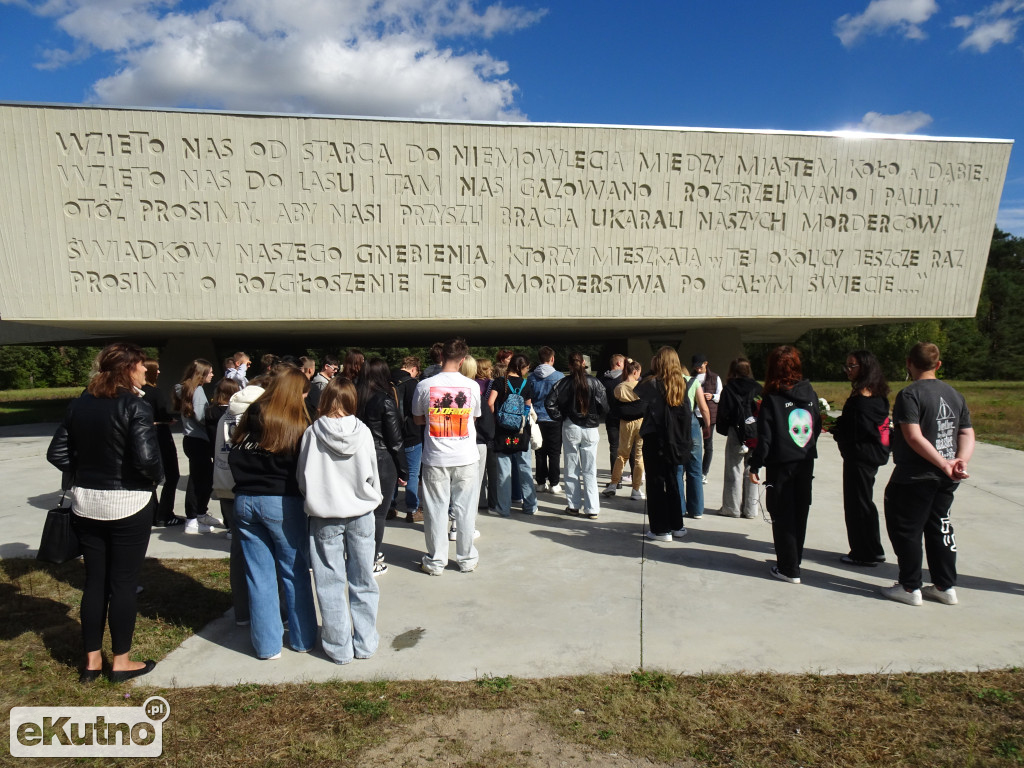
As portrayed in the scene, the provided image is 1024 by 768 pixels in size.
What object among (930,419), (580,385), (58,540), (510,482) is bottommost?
(510,482)

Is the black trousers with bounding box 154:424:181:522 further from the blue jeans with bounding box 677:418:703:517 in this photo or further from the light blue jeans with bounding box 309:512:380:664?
the blue jeans with bounding box 677:418:703:517

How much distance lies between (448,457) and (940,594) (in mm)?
3612

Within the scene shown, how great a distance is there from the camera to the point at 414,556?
565cm

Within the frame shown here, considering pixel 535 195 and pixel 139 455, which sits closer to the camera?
pixel 139 455

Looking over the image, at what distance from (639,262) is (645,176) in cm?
193

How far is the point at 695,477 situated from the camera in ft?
22.2

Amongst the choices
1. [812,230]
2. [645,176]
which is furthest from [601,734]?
[812,230]

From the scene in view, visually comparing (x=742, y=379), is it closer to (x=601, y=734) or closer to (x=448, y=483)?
(x=448, y=483)

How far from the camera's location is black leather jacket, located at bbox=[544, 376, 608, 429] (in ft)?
21.6

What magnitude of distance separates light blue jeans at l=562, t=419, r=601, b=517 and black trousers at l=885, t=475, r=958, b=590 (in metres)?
2.79

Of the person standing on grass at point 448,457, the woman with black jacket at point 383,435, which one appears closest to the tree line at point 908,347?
the woman with black jacket at point 383,435

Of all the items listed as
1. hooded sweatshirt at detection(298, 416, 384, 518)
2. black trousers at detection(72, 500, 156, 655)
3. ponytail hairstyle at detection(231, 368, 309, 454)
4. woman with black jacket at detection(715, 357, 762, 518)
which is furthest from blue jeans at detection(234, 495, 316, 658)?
woman with black jacket at detection(715, 357, 762, 518)

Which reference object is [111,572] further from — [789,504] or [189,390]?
[789,504]

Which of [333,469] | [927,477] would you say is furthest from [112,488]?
[927,477]
